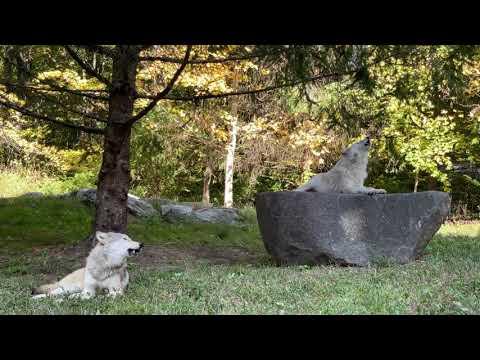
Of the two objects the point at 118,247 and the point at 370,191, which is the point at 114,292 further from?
the point at 370,191

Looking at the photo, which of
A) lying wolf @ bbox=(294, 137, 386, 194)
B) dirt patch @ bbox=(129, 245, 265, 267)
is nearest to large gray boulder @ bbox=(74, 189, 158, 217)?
dirt patch @ bbox=(129, 245, 265, 267)

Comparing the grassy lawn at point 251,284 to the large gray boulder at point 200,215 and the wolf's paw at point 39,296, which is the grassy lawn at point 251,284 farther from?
the large gray boulder at point 200,215

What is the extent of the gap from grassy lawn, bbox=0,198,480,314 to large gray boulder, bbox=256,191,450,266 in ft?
1.07

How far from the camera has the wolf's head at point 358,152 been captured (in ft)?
26.4

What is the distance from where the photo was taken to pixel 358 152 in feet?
26.3

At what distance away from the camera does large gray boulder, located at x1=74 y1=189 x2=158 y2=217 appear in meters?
13.0

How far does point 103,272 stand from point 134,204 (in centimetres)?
777

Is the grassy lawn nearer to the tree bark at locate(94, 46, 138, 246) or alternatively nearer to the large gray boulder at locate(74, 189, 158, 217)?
the tree bark at locate(94, 46, 138, 246)

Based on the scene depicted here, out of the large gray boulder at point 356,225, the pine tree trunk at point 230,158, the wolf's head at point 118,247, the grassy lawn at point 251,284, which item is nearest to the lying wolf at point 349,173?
the large gray boulder at point 356,225

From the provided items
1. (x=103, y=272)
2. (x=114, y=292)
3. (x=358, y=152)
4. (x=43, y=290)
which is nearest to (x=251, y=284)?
(x=114, y=292)

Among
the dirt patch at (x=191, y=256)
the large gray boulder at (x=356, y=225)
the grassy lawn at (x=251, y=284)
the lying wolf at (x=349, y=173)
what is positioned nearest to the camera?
the grassy lawn at (x=251, y=284)

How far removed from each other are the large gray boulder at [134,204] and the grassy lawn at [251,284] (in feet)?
8.41
